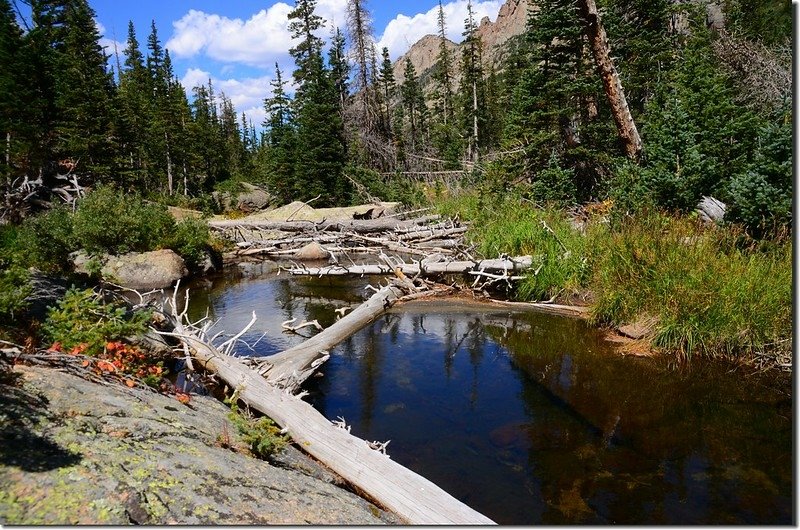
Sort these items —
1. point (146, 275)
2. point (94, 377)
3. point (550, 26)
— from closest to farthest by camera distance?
point (94, 377)
point (146, 275)
point (550, 26)

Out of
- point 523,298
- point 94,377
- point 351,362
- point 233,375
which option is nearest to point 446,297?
point 523,298

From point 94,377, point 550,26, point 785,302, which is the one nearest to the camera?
point 94,377

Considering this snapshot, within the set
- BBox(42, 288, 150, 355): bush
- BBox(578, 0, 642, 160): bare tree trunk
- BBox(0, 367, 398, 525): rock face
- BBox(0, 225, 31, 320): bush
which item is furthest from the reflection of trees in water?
BBox(578, 0, 642, 160): bare tree trunk

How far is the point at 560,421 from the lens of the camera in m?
5.55

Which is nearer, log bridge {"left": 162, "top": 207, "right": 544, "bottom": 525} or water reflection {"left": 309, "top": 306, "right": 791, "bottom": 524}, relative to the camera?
log bridge {"left": 162, "top": 207, "right": 544, "bottom": 525}

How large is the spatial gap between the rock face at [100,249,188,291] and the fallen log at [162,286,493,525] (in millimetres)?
8142

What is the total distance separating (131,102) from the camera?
3403 centimetres

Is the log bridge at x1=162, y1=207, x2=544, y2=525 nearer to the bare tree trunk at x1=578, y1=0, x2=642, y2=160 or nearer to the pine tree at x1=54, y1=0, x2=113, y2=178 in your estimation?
the bare tree trunk at x1=578, y1=0, x2=642, y2=160

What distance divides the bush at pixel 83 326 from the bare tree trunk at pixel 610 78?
11310 millimetres

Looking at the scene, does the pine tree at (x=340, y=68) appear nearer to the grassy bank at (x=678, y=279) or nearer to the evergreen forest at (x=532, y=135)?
the evergreen forest at (x=532, y=135)

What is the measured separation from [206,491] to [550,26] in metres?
15.5

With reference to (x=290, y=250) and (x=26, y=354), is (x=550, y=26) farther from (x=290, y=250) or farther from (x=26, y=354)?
(x=26, y=354)

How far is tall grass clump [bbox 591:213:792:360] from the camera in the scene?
640 cm

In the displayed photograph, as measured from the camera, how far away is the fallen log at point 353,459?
3541mm
